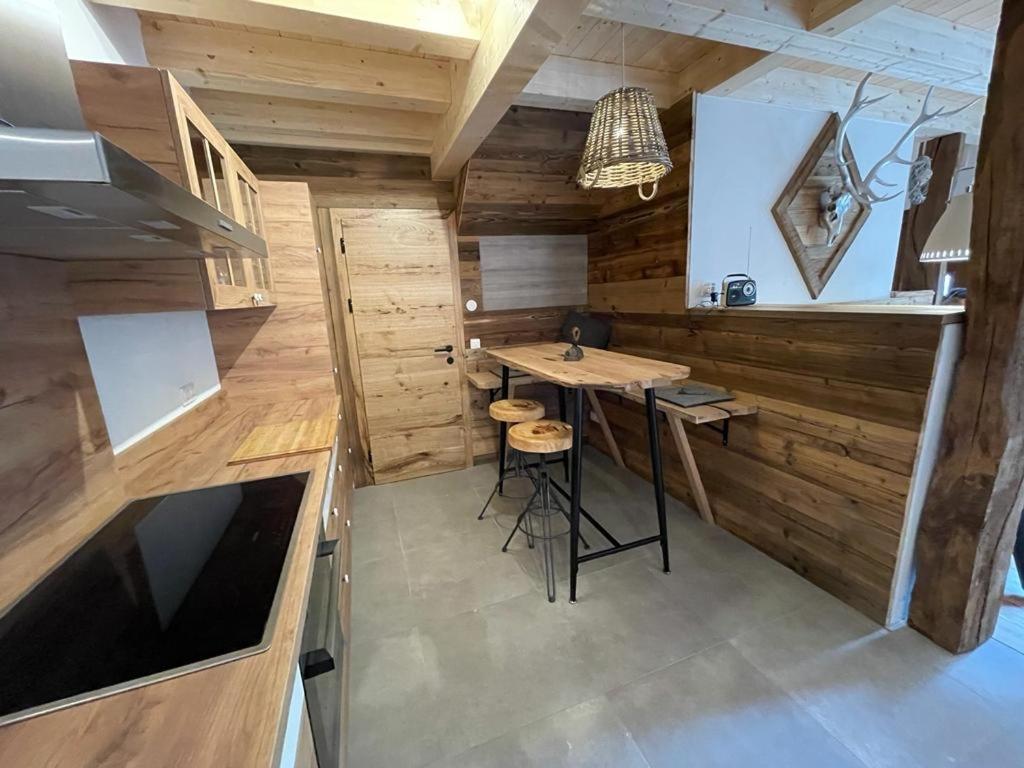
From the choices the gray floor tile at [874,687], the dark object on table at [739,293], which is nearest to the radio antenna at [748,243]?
the dark object on table at [739,293]

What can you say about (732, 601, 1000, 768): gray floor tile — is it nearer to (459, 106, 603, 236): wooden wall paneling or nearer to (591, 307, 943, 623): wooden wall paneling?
(591, 307, 943, 623): wooden wall paneling

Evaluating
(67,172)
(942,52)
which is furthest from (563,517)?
(942,52)

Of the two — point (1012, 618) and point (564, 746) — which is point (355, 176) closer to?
point (564, 746)

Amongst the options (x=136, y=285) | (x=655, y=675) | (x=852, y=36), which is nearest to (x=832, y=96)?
(x=852, y=36)

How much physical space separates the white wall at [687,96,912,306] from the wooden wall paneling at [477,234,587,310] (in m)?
1.26

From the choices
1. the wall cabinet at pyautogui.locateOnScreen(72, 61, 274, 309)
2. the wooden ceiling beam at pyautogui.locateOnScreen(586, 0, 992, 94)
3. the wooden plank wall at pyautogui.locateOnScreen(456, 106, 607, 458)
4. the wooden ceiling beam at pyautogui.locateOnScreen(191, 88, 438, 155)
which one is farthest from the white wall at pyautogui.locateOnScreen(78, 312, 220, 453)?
the wooden ceiling beam at pyautogui.locateOnScreen(586, 0, 992, 94)

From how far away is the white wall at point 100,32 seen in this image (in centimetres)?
127

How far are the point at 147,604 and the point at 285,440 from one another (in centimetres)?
92

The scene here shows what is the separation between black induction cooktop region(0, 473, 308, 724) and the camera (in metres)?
0.64

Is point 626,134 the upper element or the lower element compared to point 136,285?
upper

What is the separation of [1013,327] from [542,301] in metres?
2.70

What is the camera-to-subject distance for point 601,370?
6.33 feet

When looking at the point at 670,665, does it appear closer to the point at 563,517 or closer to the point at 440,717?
the point at 440,717

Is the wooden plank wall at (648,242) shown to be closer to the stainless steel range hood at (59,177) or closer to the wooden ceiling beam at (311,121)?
the wooden ceiling beam at (311,121)
